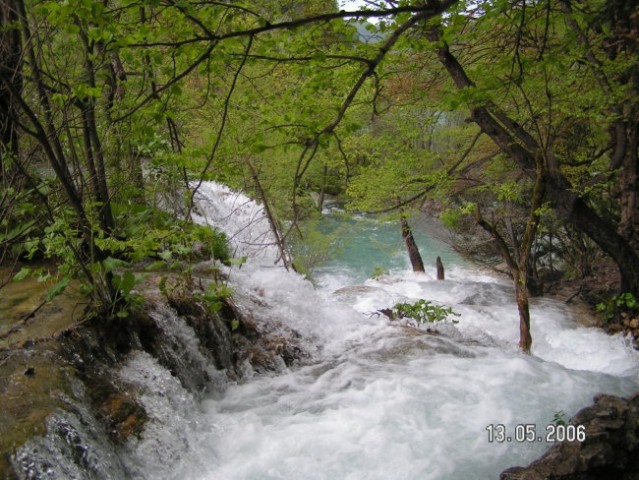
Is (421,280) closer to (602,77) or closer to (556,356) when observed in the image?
(556,356)

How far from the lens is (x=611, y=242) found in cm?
773

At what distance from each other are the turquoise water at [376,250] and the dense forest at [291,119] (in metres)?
1.78

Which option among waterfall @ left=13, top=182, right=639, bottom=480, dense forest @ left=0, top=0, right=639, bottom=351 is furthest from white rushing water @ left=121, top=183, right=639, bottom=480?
dense forest @ left=0, top=0, right=639, bottom=351

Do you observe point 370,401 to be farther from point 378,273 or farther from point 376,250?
point 376,250

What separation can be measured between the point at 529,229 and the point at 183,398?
4.89 metres

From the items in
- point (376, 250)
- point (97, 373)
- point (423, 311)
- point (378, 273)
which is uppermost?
point (97, 373)

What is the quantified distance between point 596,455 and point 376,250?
13142 millimetres

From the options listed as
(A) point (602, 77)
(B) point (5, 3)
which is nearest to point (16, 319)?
(B) point (5, 3)

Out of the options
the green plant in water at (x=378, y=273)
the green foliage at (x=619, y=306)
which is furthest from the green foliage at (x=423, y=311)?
the green plant in water at (x=378, y=273)

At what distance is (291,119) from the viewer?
332 cm

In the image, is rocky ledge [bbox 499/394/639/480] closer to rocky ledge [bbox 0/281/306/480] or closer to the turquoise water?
rocky ledge [bbox 0/281/306/480]

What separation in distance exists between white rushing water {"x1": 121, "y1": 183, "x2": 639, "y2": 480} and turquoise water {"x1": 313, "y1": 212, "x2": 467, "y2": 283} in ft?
20.1

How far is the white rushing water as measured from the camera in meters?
3.85
